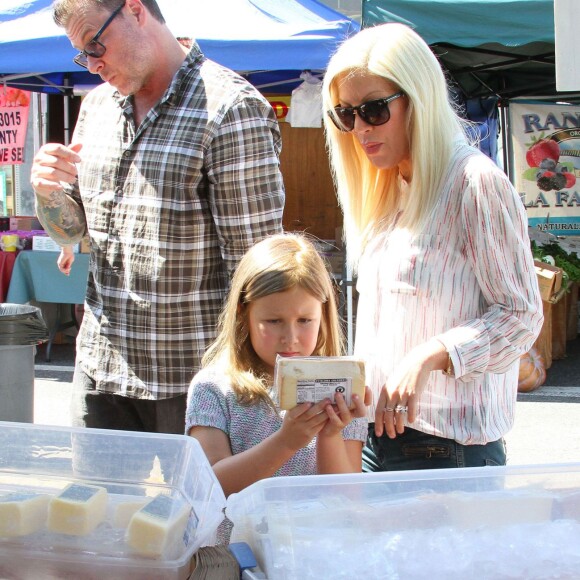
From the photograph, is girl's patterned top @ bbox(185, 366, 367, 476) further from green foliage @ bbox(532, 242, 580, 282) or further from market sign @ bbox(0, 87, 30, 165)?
market sign @ bbox(0, 87, 30, 165)

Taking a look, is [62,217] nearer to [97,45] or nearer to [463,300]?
[97,45]

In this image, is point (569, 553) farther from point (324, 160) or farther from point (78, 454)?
point (324, 160)

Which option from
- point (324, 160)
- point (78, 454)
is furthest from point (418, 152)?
point (324, 160)

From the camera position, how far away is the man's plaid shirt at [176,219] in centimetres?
222

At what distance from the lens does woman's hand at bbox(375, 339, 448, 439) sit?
5.35 ft

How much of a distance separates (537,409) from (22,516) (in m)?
5.31

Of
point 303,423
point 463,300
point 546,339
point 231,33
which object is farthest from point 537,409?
point 303,423

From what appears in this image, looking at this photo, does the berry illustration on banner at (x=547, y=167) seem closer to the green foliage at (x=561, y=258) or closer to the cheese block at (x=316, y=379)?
the green foliage at (x=561, y=258)

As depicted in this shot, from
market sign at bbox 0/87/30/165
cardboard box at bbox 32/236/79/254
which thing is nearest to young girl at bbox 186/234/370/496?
cardboard box at bbox 32/236/79/254

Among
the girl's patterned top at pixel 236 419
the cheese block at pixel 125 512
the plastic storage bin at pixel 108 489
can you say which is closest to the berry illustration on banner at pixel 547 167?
the girl's patterned top at pixel 236 419

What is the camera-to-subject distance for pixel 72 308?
7.86 metres

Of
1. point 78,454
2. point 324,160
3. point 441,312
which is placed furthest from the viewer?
point 324,160

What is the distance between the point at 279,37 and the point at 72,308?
3.37 metres

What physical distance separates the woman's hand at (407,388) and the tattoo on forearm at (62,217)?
1.26 m
